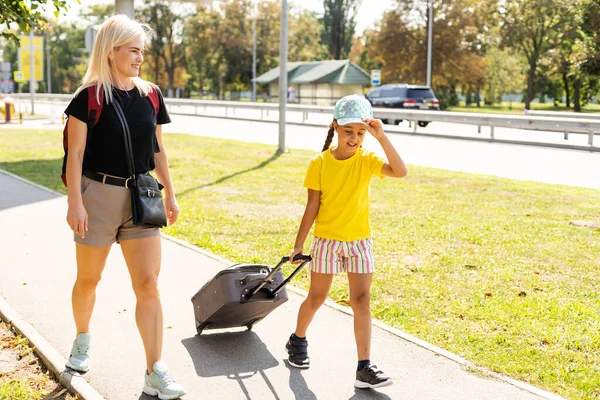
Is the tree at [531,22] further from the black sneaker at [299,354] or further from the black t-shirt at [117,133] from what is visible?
the black t-shirt at [117,133]

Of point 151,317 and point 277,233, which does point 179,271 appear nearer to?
point 277,233

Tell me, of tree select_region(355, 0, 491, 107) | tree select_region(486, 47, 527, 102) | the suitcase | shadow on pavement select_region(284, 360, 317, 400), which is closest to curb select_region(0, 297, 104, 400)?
the suitcase

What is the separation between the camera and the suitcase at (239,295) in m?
4.66

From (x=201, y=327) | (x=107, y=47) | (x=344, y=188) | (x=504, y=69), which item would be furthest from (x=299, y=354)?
(x=504, y=69)

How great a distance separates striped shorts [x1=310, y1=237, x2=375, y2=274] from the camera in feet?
13.8

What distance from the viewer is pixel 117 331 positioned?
5223 mm

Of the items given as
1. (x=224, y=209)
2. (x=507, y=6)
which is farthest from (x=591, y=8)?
(x=507, y=6)

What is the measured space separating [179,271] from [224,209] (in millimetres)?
3708

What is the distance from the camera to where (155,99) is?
13.2 feet

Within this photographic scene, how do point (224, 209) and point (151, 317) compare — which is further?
point (224, 209)

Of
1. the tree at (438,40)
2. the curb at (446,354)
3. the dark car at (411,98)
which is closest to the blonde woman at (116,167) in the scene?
the curb at (446,354)

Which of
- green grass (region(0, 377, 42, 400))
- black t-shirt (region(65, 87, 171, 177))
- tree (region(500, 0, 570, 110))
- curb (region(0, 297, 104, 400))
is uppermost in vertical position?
tree (region(500, 0, 570, 110))

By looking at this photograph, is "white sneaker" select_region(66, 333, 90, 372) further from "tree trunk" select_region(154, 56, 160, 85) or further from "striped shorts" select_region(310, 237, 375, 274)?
"tree trunk" select_region(154, 56, 160, 85)

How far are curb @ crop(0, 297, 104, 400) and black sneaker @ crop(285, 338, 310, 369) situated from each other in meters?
1.15
